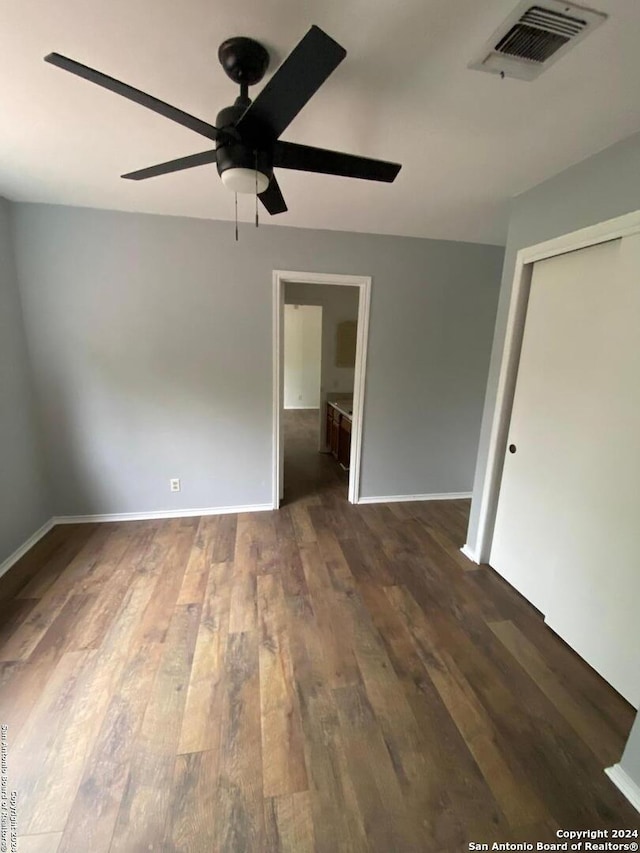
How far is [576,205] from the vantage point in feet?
5.77

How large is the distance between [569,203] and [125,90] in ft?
6.72

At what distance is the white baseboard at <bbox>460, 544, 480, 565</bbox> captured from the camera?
2.56 m

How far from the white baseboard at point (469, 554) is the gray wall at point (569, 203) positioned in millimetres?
631

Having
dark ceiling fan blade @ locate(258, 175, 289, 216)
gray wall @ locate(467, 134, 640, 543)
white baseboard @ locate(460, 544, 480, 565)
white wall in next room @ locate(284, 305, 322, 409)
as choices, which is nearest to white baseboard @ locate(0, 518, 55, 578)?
dark ceiling fan blade @ locate(258, 175, 289, 216)

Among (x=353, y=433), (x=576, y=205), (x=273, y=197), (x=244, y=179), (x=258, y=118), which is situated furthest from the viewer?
(x=353, y=433)

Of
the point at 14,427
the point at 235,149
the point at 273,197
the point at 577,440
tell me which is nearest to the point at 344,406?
the point at 577,440

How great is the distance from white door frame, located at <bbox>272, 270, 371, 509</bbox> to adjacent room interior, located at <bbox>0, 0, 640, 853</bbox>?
29mm

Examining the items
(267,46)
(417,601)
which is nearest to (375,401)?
(417,601)

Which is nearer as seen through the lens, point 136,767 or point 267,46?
point 267,46

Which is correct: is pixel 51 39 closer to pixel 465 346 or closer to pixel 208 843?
pixel 208 843

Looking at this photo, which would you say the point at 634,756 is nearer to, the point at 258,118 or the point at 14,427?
the point at 258,118

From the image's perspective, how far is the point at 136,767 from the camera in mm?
1266

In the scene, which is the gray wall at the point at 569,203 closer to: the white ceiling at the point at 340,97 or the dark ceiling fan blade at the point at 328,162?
the white ceiling at the point at 340,97

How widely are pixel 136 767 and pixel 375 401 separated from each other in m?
2.72
